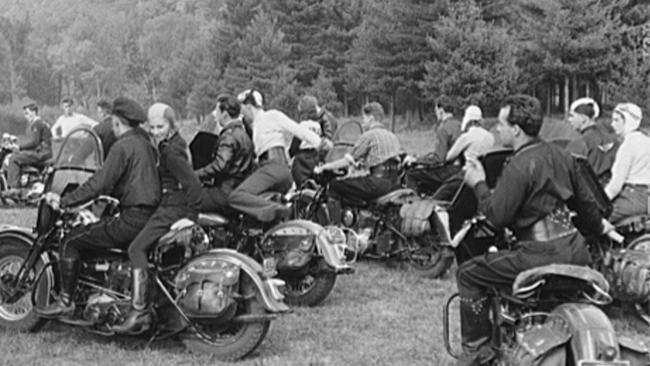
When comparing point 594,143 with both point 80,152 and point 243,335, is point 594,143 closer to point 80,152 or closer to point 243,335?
point 243,335

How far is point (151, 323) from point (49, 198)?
121cm

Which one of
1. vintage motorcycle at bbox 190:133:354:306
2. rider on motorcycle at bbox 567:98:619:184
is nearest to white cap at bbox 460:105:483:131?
rider on motorcycle at bbox 567:98:619:184

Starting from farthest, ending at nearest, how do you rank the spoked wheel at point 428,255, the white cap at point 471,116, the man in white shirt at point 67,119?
the man in white shirt at point 67,119, the white cap at point 471,116, the spoked wheel at point 428,255

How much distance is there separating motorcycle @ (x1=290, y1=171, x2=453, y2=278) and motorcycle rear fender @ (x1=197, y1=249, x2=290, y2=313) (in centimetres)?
328

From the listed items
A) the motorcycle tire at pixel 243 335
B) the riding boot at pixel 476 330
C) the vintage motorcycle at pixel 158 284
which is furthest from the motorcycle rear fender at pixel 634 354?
the motorcycle tire at pixel 243 335

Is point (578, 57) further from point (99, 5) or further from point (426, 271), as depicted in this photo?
point (99, 5)

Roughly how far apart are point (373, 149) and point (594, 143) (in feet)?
8.22

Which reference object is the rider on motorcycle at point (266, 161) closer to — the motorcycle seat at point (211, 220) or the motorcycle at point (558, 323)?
the motorcycle seat at point (211, 220)

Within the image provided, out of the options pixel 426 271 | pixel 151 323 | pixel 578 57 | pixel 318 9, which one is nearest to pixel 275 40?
pixel 318 9

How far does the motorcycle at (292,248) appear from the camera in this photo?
25.0 ft

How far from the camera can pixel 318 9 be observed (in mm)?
53344

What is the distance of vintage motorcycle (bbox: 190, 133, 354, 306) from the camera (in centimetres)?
763

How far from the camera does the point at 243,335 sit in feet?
19.9

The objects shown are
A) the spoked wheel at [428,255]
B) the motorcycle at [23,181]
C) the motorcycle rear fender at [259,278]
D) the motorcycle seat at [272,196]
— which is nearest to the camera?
the motorcycle rear fender at [259,278]
